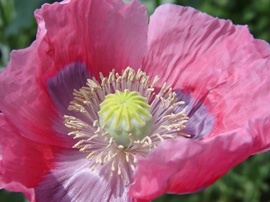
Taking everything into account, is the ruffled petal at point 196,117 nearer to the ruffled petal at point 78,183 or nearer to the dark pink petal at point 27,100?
the ruffled petal at point 78,183

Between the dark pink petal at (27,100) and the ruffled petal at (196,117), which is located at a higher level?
the dark pink petal at (27,100)

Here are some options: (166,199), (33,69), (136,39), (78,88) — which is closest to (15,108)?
(33,69)

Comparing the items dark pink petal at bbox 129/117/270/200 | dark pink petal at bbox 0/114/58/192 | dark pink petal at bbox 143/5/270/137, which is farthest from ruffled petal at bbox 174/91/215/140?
dark pink petal at bbox 0/114/58/192

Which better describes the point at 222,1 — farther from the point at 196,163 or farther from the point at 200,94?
the point at 196,163

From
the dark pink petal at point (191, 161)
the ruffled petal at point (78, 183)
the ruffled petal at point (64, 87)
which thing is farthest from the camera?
the ruffled petal at point (64, 87)

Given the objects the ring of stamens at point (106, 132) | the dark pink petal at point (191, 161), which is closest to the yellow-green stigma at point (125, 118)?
the ring of stamens at point (106, 132)

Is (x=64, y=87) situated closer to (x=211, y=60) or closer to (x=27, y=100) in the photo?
(x=27, y=100)
